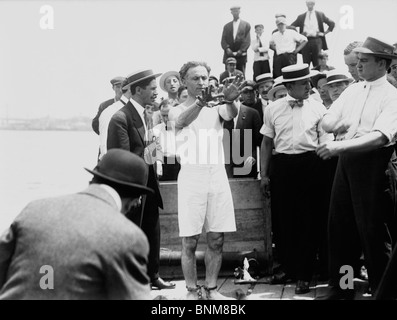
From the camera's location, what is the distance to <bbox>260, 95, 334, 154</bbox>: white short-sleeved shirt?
237 inches

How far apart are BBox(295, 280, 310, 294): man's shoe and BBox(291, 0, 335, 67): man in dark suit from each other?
5944mm

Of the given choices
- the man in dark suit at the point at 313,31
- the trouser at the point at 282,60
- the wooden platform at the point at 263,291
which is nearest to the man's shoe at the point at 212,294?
the wooden platform at the point at 263,291

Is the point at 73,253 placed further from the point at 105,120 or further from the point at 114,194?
the point at 105,120

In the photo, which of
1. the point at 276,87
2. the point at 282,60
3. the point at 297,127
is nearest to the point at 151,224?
the point at 297,127

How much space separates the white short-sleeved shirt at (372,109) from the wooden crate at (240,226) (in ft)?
4.51

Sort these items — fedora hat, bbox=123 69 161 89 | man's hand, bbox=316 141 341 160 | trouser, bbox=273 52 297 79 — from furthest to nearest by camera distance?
trouser, bbox=273 52 297 79
fedora hat, bbox=123 69 161 89
man's hand, bbox=316 141 341 160

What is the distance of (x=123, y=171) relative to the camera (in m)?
3.27

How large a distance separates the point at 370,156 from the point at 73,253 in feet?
9.53

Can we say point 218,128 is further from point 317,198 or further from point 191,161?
point 317,198

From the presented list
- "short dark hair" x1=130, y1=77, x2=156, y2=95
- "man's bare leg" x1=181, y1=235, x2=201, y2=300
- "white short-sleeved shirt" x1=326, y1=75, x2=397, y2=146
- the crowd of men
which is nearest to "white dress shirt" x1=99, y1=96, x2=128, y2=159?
the crowd of men

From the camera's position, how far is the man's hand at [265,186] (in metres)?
6.32

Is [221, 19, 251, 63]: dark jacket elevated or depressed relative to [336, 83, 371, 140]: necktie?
elevated

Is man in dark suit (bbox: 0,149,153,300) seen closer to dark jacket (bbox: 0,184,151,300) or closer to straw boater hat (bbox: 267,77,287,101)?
dark jacket (bbox: 0,184,151,300)

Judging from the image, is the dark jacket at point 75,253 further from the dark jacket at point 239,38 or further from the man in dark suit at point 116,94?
the dark jacket at point 239,38
